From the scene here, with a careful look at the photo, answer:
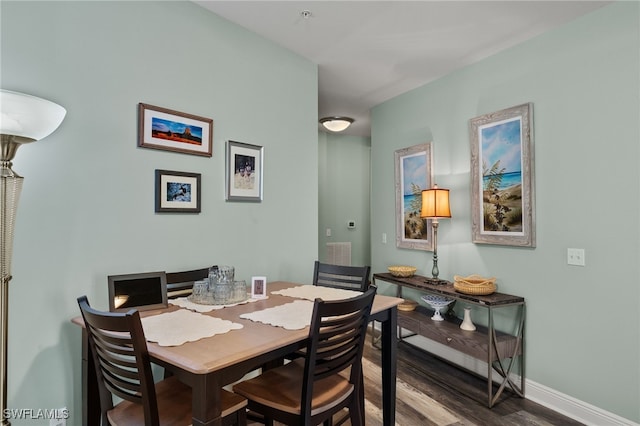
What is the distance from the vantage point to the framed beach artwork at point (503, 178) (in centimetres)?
257

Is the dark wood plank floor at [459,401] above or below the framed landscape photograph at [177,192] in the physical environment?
below

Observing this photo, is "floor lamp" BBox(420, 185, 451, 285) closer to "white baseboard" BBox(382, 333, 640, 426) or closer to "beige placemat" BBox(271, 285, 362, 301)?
"white baseboard" BBox(382, 333, 640, 426)

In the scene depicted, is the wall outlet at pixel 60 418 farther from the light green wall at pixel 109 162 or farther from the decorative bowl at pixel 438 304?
the decorative bowl at pixel 438 304

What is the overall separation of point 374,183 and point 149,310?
2929 mm

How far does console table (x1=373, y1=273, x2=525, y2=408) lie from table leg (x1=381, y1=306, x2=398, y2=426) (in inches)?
34.0

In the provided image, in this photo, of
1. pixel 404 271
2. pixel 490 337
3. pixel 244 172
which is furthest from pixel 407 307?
pixel 244 172

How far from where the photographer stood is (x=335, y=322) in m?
1.35

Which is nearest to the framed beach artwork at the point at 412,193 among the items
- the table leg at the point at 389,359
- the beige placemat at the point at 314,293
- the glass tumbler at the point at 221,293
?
the beige placemat at the point at 314,293

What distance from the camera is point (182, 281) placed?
199 cm

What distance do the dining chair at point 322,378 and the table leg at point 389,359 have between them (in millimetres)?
333

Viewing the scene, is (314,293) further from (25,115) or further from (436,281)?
(25,115)

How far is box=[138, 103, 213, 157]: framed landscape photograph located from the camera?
1984mm

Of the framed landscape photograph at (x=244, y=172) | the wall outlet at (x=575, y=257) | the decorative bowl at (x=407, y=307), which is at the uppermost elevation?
the framed landscape photograph at (x=244, y=172)

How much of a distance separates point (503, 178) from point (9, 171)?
2967 mm
